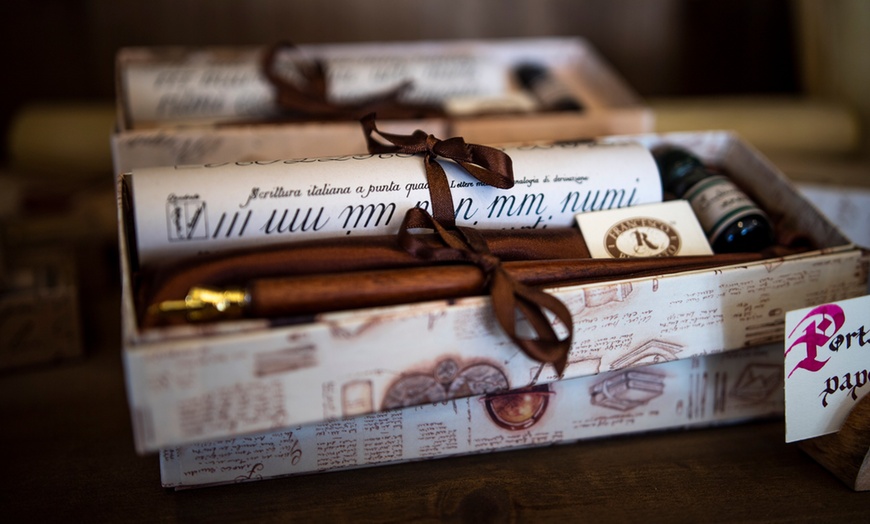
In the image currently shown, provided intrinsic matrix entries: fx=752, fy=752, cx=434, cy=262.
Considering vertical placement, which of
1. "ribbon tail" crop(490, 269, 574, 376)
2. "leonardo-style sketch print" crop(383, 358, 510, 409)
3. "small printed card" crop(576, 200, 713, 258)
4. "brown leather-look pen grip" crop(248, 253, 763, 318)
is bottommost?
"leonardo-style sketch print" crop(383, 358, 510, 409)

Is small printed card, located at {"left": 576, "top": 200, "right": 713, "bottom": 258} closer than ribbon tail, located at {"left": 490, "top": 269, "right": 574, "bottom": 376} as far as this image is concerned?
No

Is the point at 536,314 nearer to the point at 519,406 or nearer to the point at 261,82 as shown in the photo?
the point at 519,406

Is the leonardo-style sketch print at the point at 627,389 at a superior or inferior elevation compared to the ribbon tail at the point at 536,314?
inferior

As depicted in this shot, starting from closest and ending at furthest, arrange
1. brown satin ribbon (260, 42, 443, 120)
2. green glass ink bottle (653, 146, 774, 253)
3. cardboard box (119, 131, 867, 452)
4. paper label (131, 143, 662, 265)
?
cardboard box (119, 131, 867, 452), paper label (131, 143, 662, 265), green glass ink bottle (653, 146, 774, 253), brown satin ribbon (260, 42, 443, 120)

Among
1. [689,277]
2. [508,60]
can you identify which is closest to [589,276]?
[689,277]

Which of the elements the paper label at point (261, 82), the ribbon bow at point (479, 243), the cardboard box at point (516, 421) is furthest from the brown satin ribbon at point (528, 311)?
the paper label at point (261, 82)

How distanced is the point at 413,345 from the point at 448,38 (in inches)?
38.0

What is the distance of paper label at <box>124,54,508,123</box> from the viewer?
1.11 metres

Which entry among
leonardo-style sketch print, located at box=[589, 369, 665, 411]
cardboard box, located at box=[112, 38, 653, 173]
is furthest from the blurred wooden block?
cardboard box, located at box=[112, 38, 653, 173]

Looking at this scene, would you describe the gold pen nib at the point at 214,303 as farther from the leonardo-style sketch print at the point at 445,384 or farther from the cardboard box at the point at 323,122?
the cardboard box at the point at 323,122

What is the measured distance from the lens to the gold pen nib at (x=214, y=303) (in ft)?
2.09

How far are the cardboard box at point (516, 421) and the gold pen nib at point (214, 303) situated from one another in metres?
0.13

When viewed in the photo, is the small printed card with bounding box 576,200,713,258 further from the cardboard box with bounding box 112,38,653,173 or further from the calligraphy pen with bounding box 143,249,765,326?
the cardboard box with bounding box 112,38,653,173

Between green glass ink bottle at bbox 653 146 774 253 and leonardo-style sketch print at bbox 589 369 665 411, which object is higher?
green glass ink bottle at bbox 653 146 774 253
